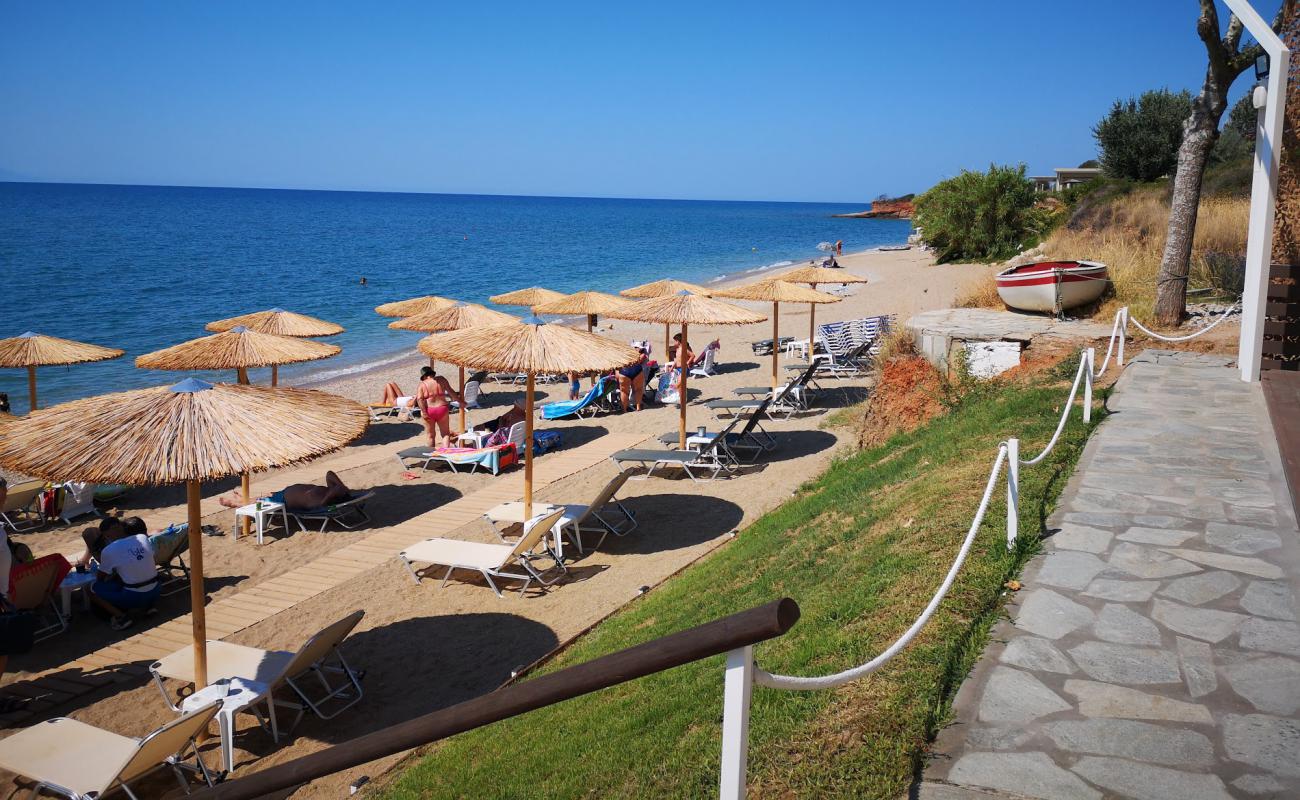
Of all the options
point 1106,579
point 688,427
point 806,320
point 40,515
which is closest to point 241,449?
point 1106,579

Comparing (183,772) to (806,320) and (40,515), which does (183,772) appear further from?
(806,320)

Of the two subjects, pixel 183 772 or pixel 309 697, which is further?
pixel 309 697

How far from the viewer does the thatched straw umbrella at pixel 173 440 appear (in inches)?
218

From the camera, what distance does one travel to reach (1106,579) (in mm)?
4504

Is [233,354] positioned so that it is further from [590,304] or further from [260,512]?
[590,304]

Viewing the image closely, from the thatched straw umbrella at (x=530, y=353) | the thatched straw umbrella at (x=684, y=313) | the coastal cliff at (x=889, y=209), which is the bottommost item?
the thatched straw umbrella at (x=530, y=353)

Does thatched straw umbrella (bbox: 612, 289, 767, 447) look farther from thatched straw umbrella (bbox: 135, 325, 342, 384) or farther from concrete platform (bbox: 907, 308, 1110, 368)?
thatched straw umbrella (bbox: 135, 325, 342, 384)

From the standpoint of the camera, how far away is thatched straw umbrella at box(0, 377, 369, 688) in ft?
18.2

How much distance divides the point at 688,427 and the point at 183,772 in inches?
368

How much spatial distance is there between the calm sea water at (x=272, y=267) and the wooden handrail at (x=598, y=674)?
22165mm

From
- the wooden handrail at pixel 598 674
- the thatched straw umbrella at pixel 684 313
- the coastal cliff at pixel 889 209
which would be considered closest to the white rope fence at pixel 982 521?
the wooden handrail at pixel 598 674

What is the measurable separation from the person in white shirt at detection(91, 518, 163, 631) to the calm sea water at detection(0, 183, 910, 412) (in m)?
15.1

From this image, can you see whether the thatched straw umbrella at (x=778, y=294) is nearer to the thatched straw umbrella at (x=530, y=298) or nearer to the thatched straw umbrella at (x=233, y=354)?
the thatched straw umbrella at (x=530, y=298)

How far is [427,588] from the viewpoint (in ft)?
27.3
